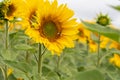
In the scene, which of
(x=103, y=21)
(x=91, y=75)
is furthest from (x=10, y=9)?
(x=91, y=75)

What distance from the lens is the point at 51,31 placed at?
5.96ft

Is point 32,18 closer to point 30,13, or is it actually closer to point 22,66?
point 30,13

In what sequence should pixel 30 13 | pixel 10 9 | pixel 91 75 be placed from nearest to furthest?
pixel 91 75 → pixel 30 13 → pixel 10 9

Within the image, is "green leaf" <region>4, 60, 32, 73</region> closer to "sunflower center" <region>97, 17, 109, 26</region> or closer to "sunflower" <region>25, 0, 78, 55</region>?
"sunflower" <region>25, 0, 78, 55</region>

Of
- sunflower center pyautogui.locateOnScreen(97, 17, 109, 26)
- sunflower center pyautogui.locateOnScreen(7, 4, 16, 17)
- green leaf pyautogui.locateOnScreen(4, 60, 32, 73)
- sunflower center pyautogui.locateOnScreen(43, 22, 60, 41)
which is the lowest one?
green leaf pyautogui.locateOnScreen(4, 60, 32, 73)

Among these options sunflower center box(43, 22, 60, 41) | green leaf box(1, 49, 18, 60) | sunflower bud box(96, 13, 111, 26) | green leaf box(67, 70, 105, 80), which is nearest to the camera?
green leaf box(67, 70, 105, 80)

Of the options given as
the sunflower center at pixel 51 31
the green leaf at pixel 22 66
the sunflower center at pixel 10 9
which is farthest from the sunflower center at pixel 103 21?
the green leaf at pixel 22 66

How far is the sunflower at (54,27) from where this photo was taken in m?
1.68

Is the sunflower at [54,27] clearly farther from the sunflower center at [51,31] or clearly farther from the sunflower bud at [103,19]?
the sunflower bud at [103,19]

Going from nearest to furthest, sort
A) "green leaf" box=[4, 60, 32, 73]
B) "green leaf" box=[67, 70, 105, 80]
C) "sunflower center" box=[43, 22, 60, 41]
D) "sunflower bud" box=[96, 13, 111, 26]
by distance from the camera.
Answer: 1. "green leaf" box=[67, 70, 105, 80]
2. "green leaf" box=[4, 60, 32, 73]
3. "sunflower center" box=[43, 22, 60, 41]
4. "sunflower bud" box=[96, 13, 111, 26]

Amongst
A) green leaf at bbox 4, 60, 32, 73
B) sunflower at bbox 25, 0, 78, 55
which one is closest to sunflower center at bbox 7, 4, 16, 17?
sunflower at bbox 25, 0, 78, 55

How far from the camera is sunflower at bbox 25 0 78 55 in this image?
5.50 feet

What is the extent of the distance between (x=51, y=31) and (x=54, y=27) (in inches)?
1.5

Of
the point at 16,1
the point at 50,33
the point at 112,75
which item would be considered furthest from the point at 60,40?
the point at 112,75
